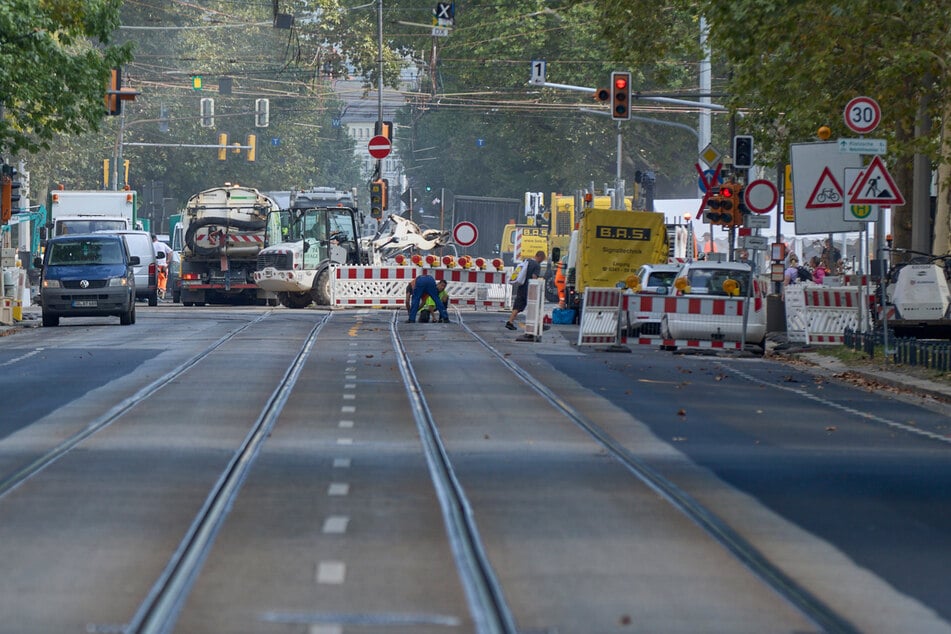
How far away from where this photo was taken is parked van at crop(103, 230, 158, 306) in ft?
135

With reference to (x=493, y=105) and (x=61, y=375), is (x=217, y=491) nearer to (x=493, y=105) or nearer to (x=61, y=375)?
(x=61, y=375)

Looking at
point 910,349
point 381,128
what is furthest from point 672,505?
point 381,128

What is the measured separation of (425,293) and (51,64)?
9.18 metres

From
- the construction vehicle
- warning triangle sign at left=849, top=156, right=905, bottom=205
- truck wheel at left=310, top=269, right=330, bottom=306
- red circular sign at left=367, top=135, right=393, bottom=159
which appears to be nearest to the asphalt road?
warning triangle sign at left=849, top=156, right=905, bottom=205

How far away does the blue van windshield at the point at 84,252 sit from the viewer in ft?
110

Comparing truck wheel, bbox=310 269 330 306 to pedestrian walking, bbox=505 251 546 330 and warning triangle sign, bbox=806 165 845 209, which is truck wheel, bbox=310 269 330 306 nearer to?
pedestrian walking, bbox=505 251 546 330

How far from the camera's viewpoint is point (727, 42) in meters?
25.8

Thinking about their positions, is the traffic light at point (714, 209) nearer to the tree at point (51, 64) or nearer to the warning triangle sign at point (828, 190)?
the warning triangle sign at point (828, 190)

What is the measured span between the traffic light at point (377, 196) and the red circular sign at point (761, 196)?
65.3 ft

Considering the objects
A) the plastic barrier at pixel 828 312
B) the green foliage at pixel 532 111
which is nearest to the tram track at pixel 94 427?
the plastic barrier at pixel 828 312

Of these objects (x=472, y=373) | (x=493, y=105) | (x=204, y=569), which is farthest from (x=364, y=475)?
(x=493, y=105)

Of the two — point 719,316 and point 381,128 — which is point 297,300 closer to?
point 381,128

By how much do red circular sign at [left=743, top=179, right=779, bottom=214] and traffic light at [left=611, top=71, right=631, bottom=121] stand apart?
609 cm

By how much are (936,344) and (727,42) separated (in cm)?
628
